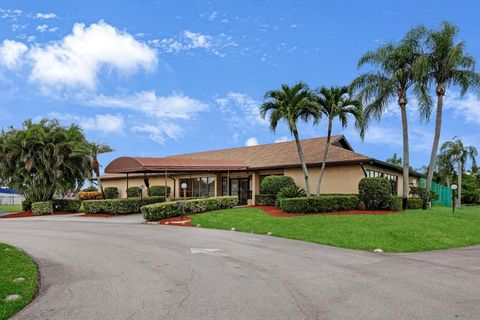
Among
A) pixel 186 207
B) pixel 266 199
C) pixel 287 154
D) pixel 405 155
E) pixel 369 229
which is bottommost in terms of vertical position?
pixel 369 229

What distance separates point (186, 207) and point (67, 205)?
50.6ft

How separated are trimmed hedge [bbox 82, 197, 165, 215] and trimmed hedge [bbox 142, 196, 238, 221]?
5.45 meters

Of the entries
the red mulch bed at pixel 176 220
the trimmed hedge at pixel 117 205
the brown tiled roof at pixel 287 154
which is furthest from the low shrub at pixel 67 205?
the red mulch bed at pixel 176 220

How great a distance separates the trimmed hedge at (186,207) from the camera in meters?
21.4

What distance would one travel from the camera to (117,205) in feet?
87.9

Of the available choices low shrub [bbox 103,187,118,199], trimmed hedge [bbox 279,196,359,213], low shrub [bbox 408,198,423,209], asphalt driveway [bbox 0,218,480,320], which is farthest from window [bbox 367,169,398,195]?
low shrub [bbox 103,187,118,199]

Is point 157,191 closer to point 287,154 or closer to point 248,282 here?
point 287,154

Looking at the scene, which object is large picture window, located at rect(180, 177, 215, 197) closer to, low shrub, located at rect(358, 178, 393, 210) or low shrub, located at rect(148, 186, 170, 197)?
low shrub, located at rect(148, 186, 170, 197)

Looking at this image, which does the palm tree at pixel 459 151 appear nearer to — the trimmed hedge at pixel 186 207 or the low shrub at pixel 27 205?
the trimmed hedge at pixel 186 207

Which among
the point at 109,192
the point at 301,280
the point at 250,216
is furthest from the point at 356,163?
the point at 109,192

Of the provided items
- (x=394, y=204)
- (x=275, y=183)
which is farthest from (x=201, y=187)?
(x=394, y=204)

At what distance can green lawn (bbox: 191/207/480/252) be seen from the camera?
13.0 metres

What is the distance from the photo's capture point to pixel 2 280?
7.34 meters

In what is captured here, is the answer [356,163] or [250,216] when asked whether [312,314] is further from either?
[356,163]
